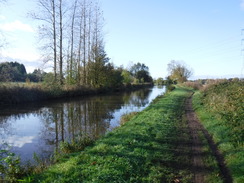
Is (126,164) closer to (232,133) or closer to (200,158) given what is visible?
(200,158)

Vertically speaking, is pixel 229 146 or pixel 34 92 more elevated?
pixel 34 92

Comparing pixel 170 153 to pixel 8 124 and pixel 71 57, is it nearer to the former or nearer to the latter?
pixel 8 124

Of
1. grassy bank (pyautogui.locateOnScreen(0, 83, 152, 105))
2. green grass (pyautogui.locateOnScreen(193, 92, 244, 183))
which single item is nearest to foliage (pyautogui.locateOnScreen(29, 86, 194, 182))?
green grass (pyautogui.locateOnScreen(193, 92, 244, 183))

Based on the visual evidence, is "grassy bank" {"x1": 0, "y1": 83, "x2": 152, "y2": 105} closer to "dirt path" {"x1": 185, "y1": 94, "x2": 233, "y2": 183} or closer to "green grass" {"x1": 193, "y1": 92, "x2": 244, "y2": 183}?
"dirt path" {"x1": 185, "y1": 94, "x2": 233, "y2": 183}

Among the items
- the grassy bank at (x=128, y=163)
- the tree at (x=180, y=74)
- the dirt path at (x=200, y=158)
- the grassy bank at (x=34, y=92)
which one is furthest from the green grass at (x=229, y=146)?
the tree at (x=180, y=74)

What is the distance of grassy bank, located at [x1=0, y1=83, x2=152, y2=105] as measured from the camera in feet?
64.3

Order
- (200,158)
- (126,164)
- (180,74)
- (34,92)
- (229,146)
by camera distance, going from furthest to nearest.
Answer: (180,74) < (34,92) < (229,146) < (200,158) < (126,164)

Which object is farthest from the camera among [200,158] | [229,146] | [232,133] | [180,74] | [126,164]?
[180,74]

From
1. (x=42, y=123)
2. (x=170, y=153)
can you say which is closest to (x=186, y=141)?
(x=170, y=153)

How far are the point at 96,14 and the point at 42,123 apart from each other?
89.4ft

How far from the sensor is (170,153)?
20.9 feet

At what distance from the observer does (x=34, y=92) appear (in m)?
22.8

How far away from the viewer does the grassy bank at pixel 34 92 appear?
19.6 metres

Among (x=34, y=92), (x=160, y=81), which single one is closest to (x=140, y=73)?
(x=160, y=81)
